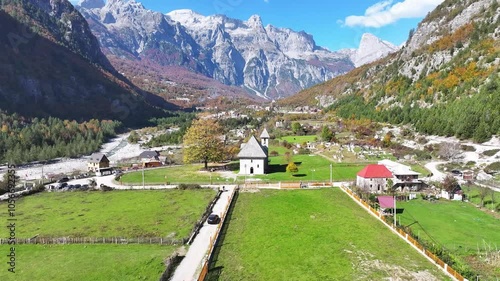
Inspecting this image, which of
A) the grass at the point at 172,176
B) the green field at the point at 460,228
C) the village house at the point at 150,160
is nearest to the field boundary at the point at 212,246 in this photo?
the grass at the point at 172,176

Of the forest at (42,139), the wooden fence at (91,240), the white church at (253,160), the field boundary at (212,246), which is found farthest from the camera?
the forest at (42,139)

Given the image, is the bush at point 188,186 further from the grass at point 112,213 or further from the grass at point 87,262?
the grass at point 87,262

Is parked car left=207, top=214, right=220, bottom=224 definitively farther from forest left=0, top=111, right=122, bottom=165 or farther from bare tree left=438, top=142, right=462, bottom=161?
forest left=0, top=111, right=122, bottom=165

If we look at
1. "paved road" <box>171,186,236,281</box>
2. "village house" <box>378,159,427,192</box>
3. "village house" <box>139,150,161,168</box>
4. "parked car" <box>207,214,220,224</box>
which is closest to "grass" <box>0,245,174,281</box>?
"paved road" <box>171,186,236,281</box>

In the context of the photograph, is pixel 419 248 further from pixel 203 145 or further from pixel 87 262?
pixel 203 145

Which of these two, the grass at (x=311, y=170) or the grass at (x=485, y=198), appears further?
the grass at (x=311, y=170)

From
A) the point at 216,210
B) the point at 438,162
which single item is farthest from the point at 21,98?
the point at 438,162

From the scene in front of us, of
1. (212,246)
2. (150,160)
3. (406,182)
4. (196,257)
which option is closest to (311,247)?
(212,246)
